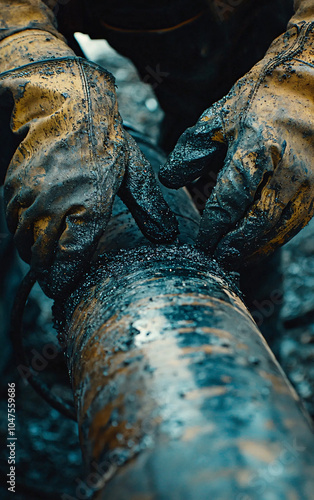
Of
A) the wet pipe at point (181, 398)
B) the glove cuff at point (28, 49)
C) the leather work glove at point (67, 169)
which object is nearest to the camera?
the wet pipe at point (181, 398)

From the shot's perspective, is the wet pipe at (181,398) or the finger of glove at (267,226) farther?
the finger of glove at (267,226)

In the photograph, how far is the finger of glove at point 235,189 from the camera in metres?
1.11

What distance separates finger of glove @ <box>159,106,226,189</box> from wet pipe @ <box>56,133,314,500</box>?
27 centimetres

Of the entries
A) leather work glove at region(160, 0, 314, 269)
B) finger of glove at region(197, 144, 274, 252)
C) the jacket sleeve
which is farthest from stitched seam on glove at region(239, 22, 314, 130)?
the jacket sleeve

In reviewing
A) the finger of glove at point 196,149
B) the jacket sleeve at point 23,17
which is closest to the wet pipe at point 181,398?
the finger of glove at point 196,149

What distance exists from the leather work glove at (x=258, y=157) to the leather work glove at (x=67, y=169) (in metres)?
0.12

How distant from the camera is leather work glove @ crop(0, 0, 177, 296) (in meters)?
1.10

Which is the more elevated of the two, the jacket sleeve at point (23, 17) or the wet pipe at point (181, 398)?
the jacket sleeve at point (23, 17)

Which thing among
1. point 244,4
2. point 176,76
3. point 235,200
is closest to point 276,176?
point 235,200

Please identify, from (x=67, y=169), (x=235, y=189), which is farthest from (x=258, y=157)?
(x=67, y=169)

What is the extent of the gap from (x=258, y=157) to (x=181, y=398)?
2.10ft

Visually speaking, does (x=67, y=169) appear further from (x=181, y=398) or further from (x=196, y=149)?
(x=181, y=398)

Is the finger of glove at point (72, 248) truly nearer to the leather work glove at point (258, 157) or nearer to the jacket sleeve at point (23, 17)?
the leather work glove at point (258, 157)

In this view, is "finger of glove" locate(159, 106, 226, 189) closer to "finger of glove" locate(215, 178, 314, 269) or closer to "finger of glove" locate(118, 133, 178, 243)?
"finger of glove" locate(118, 133, 178, 243)
